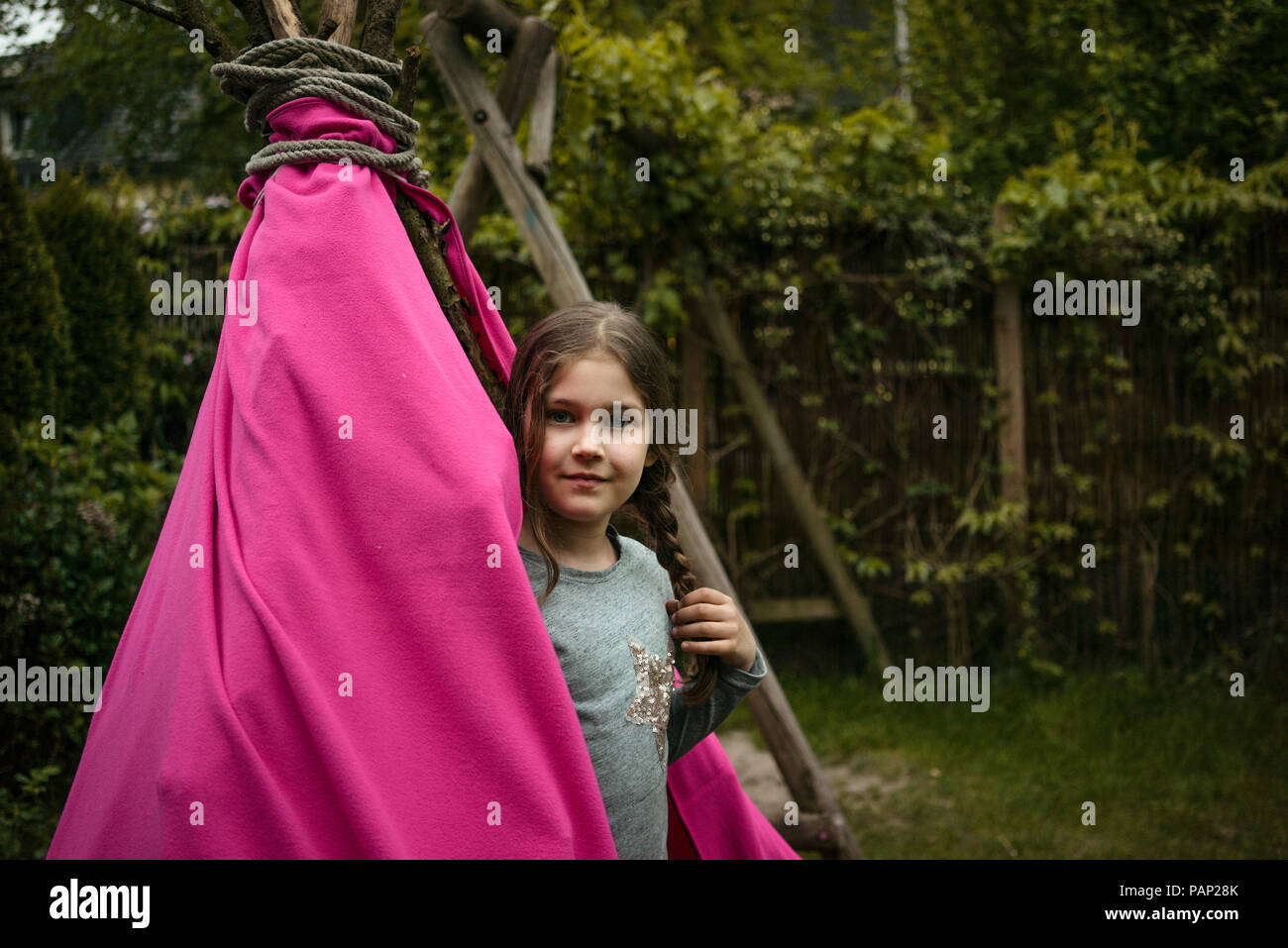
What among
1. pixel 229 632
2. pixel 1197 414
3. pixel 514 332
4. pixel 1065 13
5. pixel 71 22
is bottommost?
pixel 229 632

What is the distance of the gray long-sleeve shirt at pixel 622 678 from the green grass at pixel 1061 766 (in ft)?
6.92

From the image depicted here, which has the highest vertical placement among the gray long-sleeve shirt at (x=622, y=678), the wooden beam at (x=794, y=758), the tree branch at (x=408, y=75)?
the tree branch at (x=408, y=75)

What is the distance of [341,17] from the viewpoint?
1515 millimetres

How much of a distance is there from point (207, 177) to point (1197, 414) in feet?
19.4

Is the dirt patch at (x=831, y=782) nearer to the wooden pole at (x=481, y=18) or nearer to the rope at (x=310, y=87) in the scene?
the wooden pole at (x=481, y=18)

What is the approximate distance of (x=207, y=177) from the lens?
623 cm

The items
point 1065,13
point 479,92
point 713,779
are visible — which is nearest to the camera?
point 713,779

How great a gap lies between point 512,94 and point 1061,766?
10.7 feet

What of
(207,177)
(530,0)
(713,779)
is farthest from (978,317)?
(207,177)

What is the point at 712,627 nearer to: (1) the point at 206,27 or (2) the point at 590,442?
(2) the point at 590,442

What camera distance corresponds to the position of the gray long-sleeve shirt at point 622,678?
57.7 inches

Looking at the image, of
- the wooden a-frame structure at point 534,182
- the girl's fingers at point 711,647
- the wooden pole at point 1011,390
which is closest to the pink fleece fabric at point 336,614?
the girl's fingers at point 711,647
